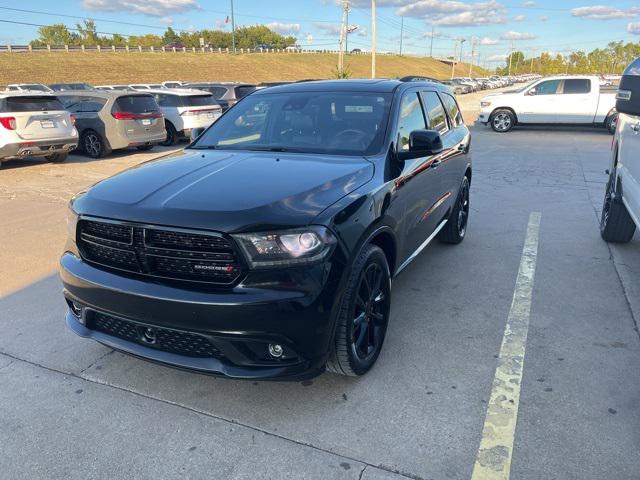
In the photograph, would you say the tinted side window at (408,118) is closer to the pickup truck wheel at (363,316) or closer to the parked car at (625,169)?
the pickup truck wheel at (363,316)

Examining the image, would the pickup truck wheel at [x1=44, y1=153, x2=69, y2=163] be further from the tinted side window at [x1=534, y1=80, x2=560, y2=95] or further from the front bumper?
the tinted side window at [x1=534, y1=80, x2=560, y2=95]

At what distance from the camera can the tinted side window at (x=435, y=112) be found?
4.52 metres

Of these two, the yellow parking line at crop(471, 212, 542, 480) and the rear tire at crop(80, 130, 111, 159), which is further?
the rear tire at crop(80, 130, 111, 159)

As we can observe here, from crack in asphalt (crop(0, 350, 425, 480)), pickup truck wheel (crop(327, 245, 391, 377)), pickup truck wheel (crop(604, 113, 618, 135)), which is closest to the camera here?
crack in asphalt (crop(0, 350, 425, 480))

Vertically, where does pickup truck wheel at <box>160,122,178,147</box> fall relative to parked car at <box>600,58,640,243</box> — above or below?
below

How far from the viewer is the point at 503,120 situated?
700 inches

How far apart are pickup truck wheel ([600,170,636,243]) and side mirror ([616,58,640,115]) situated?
1.95 metres

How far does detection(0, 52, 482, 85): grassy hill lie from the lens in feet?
169

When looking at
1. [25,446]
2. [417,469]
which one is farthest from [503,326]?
[25,446]

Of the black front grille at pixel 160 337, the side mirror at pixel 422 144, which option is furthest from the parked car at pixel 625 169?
the black front grille at pixel 160 337

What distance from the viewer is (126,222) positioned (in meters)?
2.58

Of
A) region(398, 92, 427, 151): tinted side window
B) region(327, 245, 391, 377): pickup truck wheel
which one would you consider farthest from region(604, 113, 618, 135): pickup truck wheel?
region(327, 245, 391, 377): pickup truck wheel

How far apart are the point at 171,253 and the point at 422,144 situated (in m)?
1.88

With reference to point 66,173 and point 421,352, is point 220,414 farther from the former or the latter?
point 66,173
